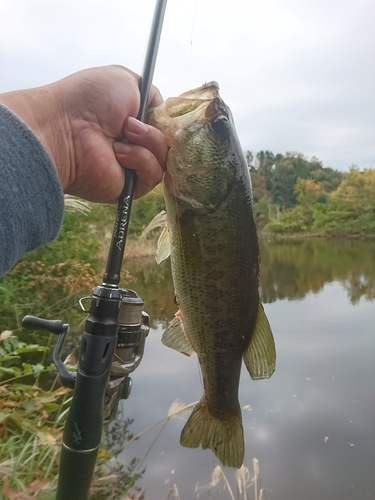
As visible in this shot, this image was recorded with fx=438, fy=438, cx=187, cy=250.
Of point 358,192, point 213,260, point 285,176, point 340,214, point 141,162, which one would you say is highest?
point 285,176

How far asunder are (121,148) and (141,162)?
12cm

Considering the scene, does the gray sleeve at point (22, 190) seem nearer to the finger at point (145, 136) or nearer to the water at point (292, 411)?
the finger at point (145, 136)

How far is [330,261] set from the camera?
1953 centimetres

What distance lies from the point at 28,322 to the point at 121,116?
926 millimetres

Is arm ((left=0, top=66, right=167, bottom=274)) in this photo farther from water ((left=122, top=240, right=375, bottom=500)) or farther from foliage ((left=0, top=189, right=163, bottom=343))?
water ((left=122, top=240, right=375, bottom=500))

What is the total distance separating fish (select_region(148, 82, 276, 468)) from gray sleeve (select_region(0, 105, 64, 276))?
49cm

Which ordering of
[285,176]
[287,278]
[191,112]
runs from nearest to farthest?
[191,112]
[287,278]
[285,176]

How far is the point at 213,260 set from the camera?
5.62 feet

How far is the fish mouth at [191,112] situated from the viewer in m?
1.77

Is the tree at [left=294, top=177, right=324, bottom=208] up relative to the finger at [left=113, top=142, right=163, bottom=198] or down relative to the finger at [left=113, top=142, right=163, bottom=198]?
up

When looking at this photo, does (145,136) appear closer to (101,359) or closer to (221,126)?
(221,126)

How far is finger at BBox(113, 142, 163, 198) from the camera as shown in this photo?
1.70 metres

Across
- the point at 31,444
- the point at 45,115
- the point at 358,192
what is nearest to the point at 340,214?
the point at 358,192

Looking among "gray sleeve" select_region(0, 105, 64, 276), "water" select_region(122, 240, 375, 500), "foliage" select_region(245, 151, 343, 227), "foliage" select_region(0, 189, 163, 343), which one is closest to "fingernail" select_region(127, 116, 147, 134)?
"gray sleeve" select_region(0, 105, 64, 276)
